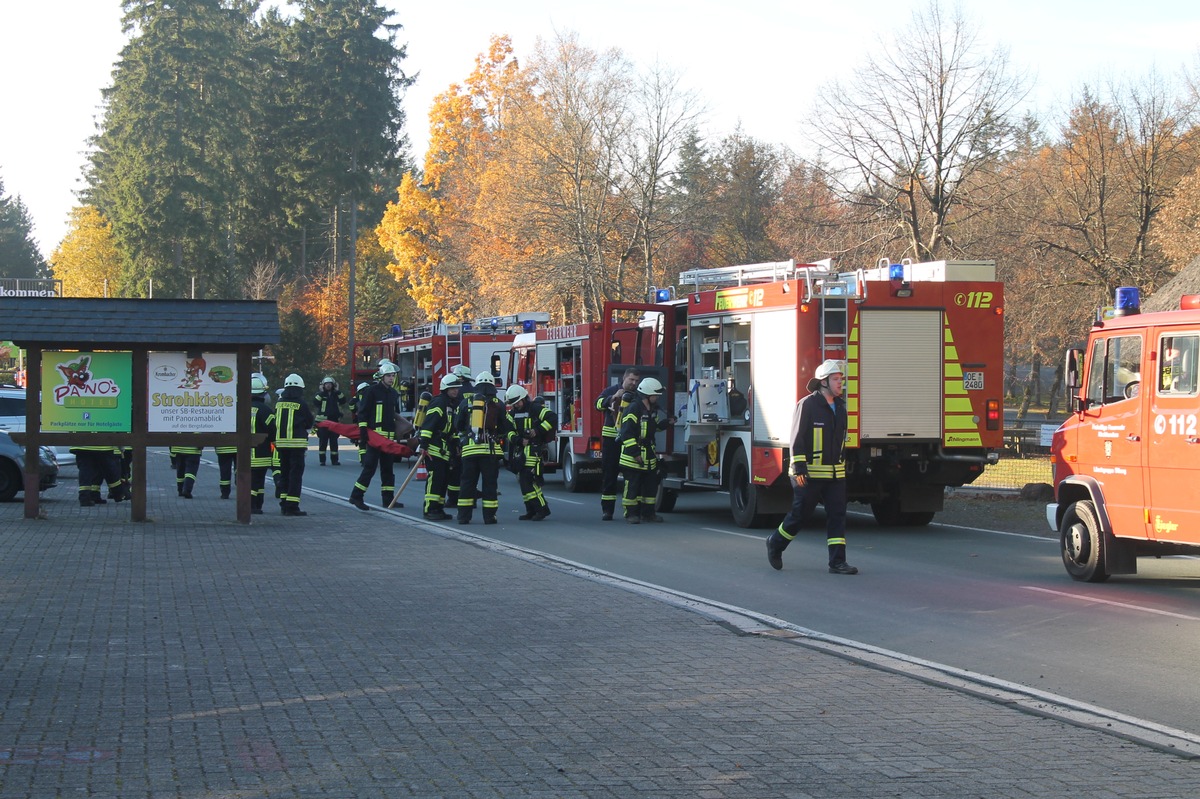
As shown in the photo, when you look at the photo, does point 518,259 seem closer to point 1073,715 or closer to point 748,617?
point 748,617

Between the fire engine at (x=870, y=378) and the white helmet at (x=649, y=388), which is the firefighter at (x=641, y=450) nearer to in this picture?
the white helmet at (x=649, y=388)

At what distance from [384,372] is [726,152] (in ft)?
158

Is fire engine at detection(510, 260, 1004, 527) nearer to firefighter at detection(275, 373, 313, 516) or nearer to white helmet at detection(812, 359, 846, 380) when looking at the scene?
white helmet at detection(812, 359, 846, 380)

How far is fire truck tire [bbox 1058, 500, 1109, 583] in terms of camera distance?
37.6ft

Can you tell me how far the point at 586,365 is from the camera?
22.0 m

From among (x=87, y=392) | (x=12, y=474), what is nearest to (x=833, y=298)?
(x=87, y=392)

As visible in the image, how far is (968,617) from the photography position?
9875 mm

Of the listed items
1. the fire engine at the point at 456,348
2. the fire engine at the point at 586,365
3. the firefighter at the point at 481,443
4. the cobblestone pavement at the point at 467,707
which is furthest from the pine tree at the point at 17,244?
the cobblestone pavement at the point at 467,707

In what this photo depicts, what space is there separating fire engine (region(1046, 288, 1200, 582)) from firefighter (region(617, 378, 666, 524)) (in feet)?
19.6

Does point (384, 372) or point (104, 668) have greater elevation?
point (384, 372)

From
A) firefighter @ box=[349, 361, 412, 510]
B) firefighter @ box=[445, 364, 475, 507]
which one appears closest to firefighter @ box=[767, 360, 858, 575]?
firefighter @ box=[445, 364, 475, 507]

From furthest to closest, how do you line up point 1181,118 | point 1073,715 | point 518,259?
point 518,259 → point 1181,118 → point 1073,715

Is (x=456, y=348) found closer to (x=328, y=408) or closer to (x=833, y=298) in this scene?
(x=328, y=408)

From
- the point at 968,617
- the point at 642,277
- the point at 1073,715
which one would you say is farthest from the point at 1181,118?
the point at 1073,715
